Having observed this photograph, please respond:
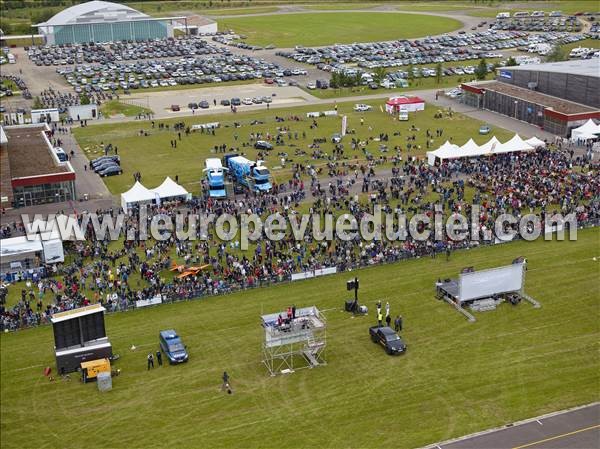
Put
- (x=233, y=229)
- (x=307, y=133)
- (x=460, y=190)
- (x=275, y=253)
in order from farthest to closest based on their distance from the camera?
(x=307, y=133) → (x=460, y=190) → (x=233, y=229) → (x=275, y=253)

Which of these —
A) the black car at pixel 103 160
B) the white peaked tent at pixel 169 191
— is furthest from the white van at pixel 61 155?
the white peaked tent at pixel 169 191

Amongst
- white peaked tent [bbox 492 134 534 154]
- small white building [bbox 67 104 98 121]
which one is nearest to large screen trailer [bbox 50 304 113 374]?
white peaked tent [bbox 492 134 534 154]

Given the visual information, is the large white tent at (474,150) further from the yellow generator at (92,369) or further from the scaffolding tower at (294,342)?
the yellow generator at (92,369)

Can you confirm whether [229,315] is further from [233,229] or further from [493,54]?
[493,54]

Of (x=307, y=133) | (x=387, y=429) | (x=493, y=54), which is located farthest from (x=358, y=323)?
(x=493, y=54)

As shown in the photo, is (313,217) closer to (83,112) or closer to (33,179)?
(33,179)

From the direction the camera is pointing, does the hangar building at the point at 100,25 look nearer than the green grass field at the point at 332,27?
Yes
